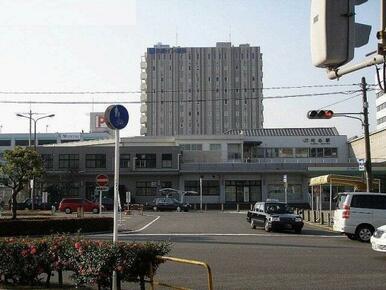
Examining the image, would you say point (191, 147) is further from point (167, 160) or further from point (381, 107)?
point (381, 107)

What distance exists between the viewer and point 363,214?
22.2 meters

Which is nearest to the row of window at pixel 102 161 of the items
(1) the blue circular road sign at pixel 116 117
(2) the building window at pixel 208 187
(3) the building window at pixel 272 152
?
(2) the building window at pixel 208 187

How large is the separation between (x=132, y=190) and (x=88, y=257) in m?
68.0

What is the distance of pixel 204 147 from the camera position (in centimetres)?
8619

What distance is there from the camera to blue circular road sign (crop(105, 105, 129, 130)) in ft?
33.6

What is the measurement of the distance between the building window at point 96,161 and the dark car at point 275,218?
1908 inches

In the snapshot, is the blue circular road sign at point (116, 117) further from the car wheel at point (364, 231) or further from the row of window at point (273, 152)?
the row of window at point (273, 152)

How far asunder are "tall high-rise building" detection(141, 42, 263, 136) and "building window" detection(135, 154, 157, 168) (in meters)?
65.2

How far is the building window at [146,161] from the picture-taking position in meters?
77.4

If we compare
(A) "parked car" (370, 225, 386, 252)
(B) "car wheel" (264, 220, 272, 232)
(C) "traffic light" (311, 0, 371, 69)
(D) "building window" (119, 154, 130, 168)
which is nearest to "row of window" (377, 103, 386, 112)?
(D) "building window" (119, 154, 130, 168)

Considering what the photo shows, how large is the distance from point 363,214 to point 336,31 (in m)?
20.0

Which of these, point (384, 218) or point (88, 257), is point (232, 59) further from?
point (88, 257)

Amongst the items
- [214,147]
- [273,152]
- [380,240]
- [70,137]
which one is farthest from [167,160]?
[70,137]

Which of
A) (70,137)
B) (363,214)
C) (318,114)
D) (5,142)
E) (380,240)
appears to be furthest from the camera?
(70,137)
